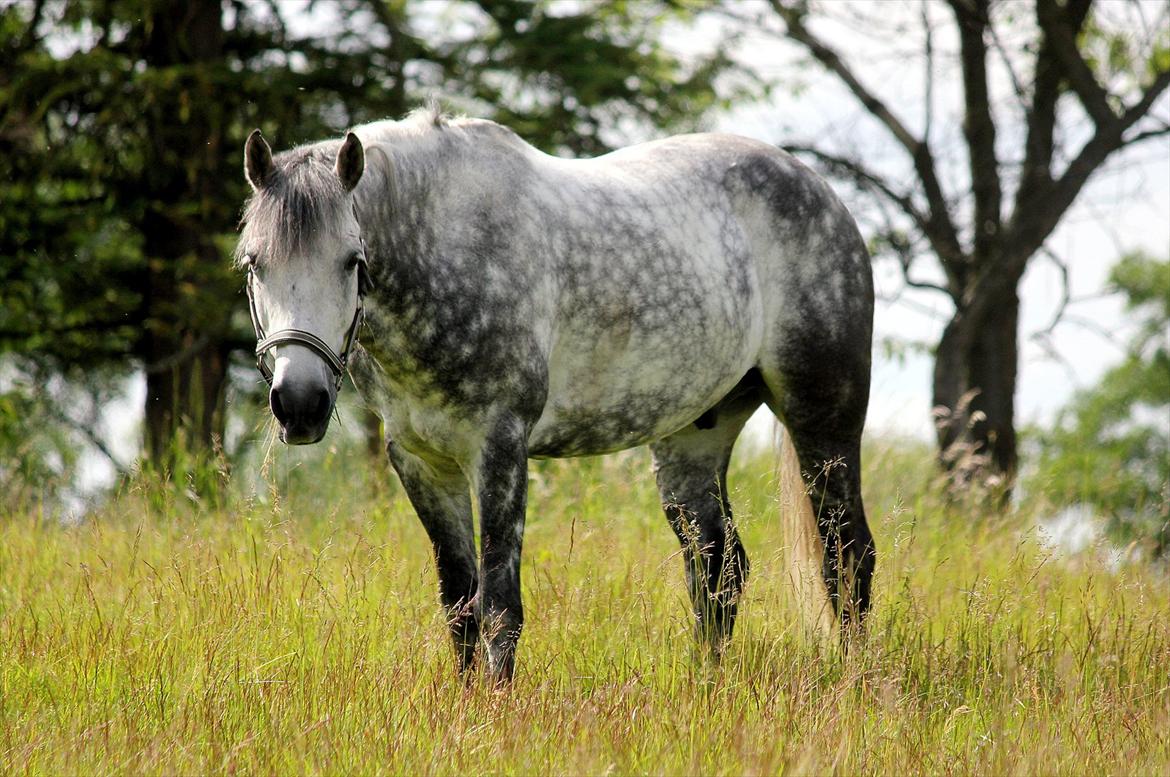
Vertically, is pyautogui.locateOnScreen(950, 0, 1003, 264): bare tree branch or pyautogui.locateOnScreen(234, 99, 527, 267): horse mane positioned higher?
pyautogui.locateOnScreen(950, 0, 1003, 264): bare tree branch

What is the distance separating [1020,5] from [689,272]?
853 cm

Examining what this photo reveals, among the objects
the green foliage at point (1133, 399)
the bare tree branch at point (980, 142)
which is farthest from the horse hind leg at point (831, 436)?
the green foliage at point (1133, 399)

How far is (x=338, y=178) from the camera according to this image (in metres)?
3.46

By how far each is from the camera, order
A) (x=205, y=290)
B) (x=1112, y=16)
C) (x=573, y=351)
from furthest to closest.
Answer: (x=1112, y=16), (x=205, y=290), (x=573, y=351)

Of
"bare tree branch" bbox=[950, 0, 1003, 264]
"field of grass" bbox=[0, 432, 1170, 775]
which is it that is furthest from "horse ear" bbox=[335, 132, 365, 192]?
"bare tree branch" bbox=[950, 0, 1003, 264]

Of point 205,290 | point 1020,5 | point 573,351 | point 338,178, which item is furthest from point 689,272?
point 1020,5

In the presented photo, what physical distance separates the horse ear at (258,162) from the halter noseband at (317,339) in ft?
0.80

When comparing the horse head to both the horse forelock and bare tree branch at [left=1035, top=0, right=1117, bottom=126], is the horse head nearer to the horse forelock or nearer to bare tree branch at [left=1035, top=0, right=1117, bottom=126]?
the horse forelock

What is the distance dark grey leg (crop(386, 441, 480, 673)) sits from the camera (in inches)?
165

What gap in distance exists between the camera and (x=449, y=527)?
426 cm

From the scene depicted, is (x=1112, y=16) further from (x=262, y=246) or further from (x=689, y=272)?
(x=262, y=246)

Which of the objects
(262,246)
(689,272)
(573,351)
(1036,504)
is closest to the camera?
(262,246)

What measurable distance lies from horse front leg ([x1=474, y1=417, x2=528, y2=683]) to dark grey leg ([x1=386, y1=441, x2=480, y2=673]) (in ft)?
1.03

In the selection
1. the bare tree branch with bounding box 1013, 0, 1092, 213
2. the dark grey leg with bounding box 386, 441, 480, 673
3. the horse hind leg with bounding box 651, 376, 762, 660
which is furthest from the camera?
the bare tree branch with bounding box 1013, 0, 1092, 213
